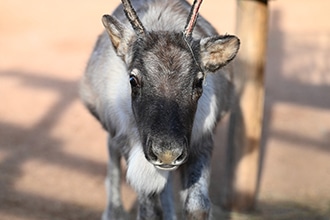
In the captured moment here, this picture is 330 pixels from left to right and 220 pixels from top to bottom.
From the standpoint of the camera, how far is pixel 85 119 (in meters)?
9.18

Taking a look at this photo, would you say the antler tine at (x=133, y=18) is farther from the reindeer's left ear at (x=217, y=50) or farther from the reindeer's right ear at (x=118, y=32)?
the reindeer's left ear at (x=217, y=50)

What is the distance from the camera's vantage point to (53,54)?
11148 millimetres

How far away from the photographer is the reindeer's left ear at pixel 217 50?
203 inches

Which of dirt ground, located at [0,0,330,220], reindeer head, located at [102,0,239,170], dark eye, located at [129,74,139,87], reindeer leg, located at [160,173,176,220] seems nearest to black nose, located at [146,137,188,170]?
reindeer head, located at [102,0,239,170]

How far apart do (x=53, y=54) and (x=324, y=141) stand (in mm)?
4189

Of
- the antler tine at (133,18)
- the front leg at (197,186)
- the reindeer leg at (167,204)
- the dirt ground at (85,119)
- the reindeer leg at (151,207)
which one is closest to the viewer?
the antler tine at (133,18)

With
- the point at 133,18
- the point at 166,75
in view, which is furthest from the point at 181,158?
the point at 133,18

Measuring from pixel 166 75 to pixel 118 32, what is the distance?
21.5 inches

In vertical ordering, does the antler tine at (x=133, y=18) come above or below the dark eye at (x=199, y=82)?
above

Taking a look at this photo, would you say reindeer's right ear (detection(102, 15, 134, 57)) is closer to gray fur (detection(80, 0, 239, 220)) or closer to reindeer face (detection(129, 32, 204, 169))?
gray fur (detection(80, 0, 239, 220))

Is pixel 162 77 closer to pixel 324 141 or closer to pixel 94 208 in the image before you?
pixel 94 208

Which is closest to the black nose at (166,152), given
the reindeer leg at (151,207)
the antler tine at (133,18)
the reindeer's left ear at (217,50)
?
the reindeer's left ear at (217,50)

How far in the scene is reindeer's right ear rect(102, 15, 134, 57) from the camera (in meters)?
5.27

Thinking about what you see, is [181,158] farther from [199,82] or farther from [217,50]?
[217,50]
